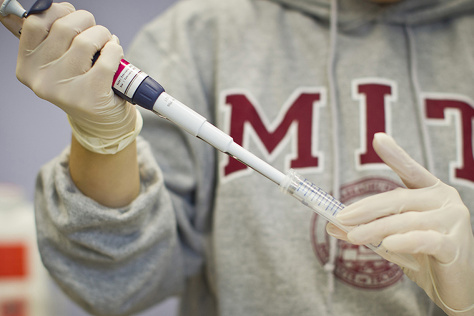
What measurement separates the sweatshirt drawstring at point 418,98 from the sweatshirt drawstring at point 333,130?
0.14 meters

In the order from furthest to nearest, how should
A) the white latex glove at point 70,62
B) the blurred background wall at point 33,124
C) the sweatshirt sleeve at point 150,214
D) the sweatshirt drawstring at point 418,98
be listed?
the blurred background wall at point 33,124 → the sweatshirt drawstring at point 418,98 → the sweatshirt sleeve at point 150,214 → the white latex glove at point 70,62

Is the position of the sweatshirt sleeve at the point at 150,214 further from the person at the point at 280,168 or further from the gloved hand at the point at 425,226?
the gloved hand at the point at 425,226

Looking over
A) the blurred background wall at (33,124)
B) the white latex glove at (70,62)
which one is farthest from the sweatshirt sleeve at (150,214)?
the blurred background wall at (33,124)

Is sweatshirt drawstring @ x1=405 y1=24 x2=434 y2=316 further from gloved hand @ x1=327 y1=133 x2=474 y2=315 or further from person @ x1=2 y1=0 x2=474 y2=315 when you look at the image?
gloved hand @ x1=327 y1=133 x2=474 y2=315

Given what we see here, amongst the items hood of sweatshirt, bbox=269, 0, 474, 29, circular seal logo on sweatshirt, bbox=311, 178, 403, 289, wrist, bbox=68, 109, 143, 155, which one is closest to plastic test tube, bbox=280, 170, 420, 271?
circular seal logo on sweatshirt, bbox=311, 178, 403, 289

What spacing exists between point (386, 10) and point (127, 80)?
0.53m

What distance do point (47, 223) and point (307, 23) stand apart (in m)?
0.58

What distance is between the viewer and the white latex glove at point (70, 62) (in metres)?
0.48

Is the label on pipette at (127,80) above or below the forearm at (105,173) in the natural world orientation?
above

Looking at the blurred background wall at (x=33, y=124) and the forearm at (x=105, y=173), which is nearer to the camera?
the forearm at (x=105, y=173)

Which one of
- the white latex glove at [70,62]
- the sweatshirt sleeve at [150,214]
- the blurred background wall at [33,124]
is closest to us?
the white latex glove at [70,62]

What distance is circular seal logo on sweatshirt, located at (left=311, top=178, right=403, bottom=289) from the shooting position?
679 mm

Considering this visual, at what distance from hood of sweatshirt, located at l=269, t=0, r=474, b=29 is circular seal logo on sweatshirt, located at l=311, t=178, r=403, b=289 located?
0.31 metres

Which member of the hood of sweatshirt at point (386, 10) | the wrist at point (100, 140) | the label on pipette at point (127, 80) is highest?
the hood of sweatshirt at point (386, 10)
